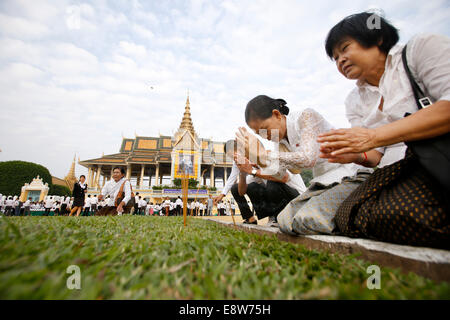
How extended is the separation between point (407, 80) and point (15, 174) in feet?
112

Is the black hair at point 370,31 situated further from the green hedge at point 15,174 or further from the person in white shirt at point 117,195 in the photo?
the green hedge at point 15,174

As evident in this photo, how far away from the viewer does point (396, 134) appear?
0.97 m

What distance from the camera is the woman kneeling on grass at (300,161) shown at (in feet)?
4.94

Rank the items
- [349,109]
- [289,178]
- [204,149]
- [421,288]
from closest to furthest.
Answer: [421,288] < [349,109] < [289,178] < [204,149]

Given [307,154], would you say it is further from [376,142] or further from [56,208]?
[56,208]

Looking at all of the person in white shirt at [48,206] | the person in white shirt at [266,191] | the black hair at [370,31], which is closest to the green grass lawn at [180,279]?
the black hair at [370,31]

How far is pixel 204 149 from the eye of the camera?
106ft

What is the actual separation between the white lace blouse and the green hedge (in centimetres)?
3176

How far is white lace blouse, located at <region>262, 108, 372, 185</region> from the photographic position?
1.84 m

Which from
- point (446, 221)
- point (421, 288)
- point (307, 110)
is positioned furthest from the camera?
point (307, 110)

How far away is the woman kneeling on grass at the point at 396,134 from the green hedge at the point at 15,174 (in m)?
32.4
